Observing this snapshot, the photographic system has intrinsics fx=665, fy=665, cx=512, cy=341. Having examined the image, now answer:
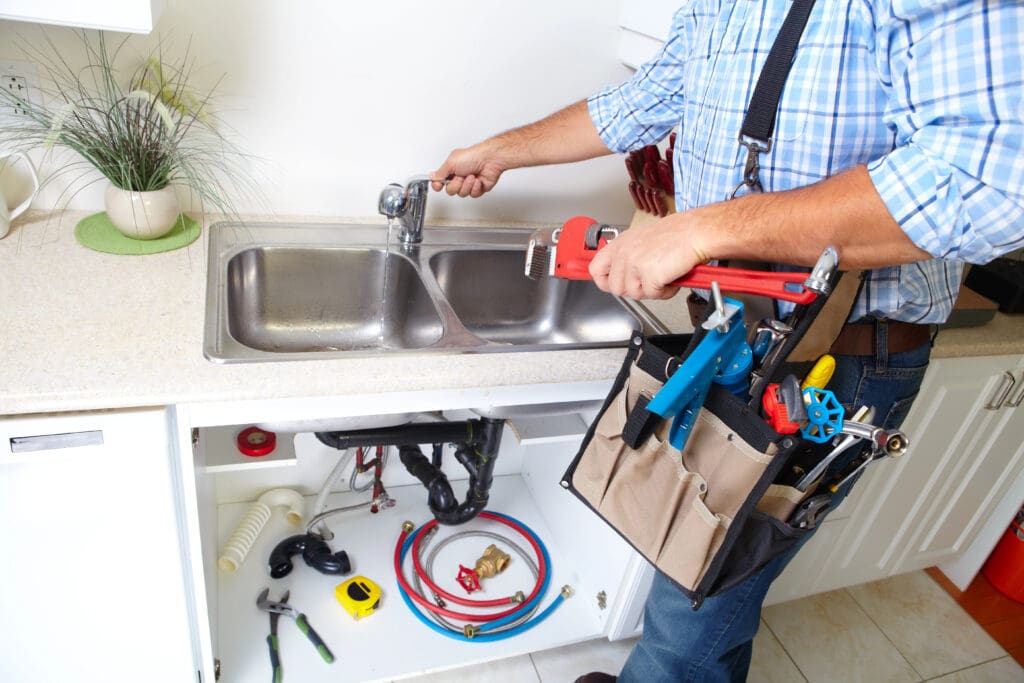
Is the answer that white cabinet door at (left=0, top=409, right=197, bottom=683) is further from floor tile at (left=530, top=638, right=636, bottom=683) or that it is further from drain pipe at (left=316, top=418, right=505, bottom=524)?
floor tile at (left=530, top=638, right=636, bottom=683)

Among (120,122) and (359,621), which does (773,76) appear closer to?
(120,122)

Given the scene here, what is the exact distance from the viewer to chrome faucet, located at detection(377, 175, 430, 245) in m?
1.24

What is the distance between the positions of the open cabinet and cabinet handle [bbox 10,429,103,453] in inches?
7.6

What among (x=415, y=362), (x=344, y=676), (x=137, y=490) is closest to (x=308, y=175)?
(x=415, y=362)

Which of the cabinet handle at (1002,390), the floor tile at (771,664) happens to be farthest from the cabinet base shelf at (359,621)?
the cabinet handle at (1002,390)

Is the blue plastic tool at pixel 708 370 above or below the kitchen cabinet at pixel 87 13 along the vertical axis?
below

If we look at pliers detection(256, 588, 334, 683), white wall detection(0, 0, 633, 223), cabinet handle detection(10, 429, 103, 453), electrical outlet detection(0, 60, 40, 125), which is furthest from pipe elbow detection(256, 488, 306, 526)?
electrical outlet detection(0, 60, 40, 125)

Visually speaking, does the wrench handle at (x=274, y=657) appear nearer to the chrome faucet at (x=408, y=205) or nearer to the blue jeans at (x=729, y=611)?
the blue jeans at (x=729, y=611)

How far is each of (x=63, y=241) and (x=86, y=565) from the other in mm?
551

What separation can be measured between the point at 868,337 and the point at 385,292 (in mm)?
865

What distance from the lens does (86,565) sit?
3.03ft

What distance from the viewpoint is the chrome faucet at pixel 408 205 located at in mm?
1243

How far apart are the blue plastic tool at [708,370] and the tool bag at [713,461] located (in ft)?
0.07

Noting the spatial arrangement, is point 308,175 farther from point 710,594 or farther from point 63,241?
point 710,594
